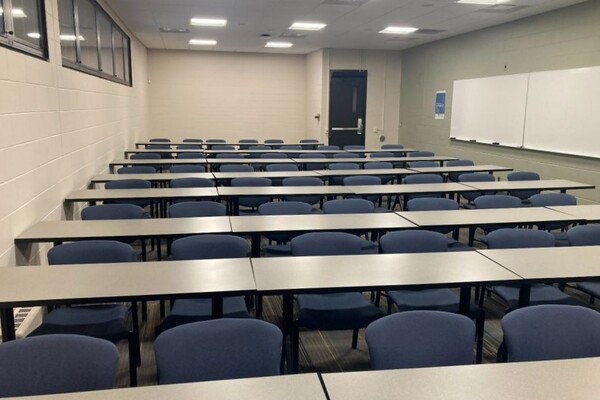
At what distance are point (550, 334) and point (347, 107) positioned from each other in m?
10.1

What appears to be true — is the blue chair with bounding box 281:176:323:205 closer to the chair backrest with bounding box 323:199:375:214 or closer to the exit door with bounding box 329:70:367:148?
the chair backrest with bounding box 323:199:375:214

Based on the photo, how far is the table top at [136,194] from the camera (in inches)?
172

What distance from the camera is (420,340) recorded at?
1895 millimetres

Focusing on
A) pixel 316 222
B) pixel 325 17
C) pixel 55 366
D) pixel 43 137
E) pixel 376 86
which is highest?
pixel 325 17

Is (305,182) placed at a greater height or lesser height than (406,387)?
greater

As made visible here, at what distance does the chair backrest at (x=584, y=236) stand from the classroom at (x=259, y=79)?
78 centimetres

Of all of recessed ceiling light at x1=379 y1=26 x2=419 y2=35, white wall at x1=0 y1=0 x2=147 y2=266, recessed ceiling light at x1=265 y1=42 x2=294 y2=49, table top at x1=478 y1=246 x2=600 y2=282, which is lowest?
table top at x1=478 y1=246 x2=600 y2=282

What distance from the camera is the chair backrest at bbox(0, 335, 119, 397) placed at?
64.0 inches

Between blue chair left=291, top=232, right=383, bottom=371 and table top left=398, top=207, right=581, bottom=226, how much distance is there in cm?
78

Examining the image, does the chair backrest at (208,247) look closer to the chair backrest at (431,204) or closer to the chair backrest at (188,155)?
the chair backrest at (431,204)

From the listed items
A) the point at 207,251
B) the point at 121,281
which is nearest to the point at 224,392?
the point at 121,281

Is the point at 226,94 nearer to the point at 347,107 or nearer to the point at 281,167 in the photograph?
the point at 347,107

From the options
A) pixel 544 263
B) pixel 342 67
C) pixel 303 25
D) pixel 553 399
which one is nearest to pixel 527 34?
pixel 303 25

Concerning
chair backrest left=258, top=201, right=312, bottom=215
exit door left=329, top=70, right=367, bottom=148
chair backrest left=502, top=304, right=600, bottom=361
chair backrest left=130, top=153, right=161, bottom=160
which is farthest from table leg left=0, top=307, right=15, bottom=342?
exit door left=329, top=70, right=367, bottom=148
